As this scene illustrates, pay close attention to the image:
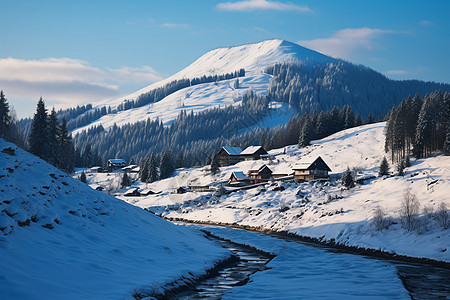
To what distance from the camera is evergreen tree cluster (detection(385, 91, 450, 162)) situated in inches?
2643

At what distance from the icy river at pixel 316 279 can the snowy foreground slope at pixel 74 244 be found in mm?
2131

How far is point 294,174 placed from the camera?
83500 mm

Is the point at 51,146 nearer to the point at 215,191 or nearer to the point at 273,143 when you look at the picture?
the point at 215,191

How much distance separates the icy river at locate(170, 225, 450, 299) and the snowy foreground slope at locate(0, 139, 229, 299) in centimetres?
213

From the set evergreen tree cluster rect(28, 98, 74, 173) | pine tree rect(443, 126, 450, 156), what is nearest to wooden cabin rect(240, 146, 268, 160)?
pine tree rect(443, 126, 450, 156)

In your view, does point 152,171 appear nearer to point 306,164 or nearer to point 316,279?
point 306,164

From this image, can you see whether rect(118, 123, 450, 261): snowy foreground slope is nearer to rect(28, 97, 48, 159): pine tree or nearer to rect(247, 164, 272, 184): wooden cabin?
rect(247, 164, 272, 184): wooden cabin

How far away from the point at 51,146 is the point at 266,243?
43.7 meters

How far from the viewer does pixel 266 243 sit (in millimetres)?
38156

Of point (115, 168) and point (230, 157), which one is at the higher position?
point (230, 157)

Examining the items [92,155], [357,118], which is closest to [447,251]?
[357,118]

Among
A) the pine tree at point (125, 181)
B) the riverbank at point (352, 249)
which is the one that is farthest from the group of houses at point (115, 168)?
the riverbank at point (352, 249)

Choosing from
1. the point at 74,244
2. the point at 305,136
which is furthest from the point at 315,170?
the point at 74,244

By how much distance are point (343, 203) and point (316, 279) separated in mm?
32356
